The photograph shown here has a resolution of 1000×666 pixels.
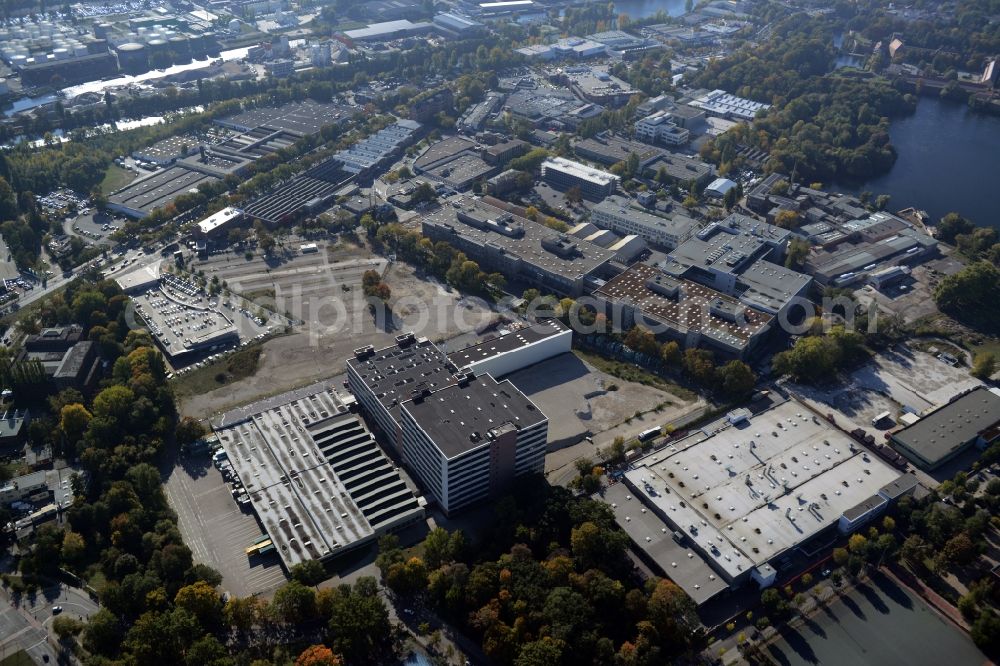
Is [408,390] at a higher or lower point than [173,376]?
higher

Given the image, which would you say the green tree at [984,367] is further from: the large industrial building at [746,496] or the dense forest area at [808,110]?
the dense forest area at [808,110]

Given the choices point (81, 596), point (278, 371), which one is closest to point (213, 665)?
point (81, 596)

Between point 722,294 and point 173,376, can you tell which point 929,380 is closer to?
point 722,294

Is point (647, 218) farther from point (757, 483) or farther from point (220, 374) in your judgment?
point (220, 374)

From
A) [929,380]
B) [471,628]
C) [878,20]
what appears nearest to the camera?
[471,628]

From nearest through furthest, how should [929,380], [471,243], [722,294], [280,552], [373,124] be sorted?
[280,552]
[929,380]
[722,294]
[471,243]
[373,124]

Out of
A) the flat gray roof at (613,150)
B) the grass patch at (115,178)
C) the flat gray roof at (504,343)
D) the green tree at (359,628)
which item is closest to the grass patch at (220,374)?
the flat gray roof at (504,343)
